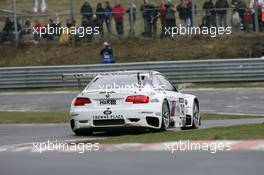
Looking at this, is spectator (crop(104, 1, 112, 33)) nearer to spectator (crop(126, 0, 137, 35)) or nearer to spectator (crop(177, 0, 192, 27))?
spectator (crop(126, 0, 137, 35))

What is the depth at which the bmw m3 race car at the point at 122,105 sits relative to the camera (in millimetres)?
15188

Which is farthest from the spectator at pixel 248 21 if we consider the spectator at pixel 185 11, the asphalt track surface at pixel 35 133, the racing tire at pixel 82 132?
the racing tire at pixel 82 132

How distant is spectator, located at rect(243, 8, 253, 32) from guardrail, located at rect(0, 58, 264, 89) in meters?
3.00

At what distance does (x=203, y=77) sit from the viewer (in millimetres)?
31328

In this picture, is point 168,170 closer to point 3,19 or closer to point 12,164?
point 12,164

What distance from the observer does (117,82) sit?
15578 mm

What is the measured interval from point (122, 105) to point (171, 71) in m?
16.4

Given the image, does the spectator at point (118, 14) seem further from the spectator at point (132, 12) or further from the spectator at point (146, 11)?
the spectator at point (146, 11)

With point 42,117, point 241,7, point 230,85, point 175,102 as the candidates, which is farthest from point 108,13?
point 175,102

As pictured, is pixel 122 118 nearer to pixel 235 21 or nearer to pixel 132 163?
pixel 132 163

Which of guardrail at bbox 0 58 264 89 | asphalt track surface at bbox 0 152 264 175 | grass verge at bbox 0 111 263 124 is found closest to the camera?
asphalt track surface at bbox 0 152 264 175

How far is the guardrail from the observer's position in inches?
1214

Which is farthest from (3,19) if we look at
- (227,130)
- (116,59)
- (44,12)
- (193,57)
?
(227,130)

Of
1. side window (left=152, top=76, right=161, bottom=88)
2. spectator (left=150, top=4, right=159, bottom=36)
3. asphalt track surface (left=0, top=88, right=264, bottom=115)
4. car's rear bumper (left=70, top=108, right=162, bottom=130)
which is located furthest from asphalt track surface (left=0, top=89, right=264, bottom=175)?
spectator (left=150, top=4, right=159, bottom=36)
